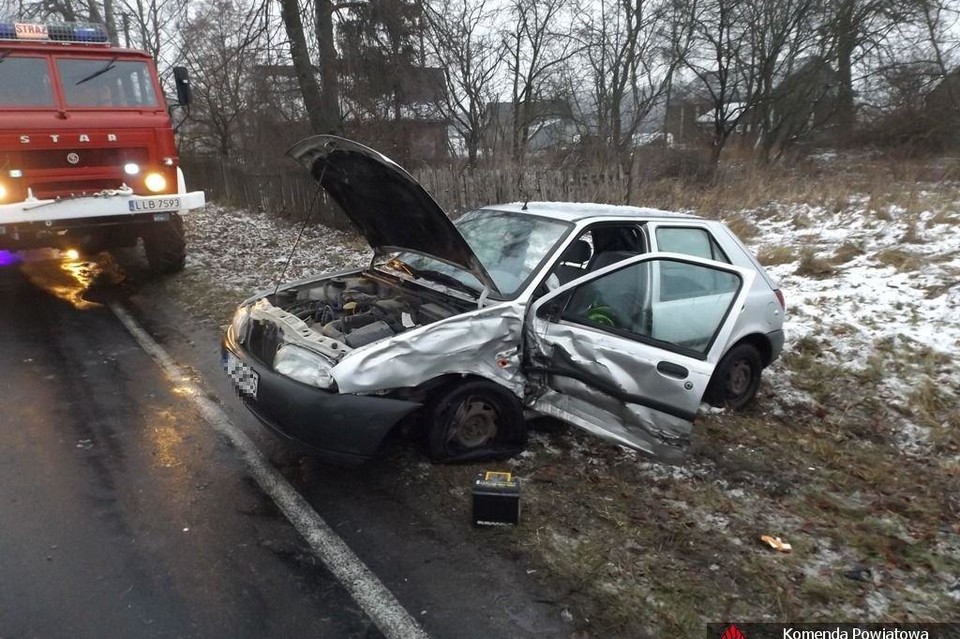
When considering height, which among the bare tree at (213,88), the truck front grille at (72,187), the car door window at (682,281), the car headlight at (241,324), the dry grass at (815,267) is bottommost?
the dry grass at (815,267)

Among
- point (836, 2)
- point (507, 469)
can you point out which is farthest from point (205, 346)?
point (836, 2)

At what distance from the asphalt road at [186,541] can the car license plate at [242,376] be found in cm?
50

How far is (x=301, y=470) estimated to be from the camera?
385cm

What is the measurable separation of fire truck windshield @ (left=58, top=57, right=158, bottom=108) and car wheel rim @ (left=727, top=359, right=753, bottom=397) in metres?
7.78

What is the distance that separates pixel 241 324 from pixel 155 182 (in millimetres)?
4844

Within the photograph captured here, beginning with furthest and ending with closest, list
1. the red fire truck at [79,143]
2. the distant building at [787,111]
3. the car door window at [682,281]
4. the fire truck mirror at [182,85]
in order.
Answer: the distant building at [787,111], the fire truck mirror at [182,85], the red fire truck at [79,143], the car door window at [682,281]

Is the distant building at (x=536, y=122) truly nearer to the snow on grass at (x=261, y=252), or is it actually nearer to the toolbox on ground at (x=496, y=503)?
the snow on grass at (x=261, y=252)

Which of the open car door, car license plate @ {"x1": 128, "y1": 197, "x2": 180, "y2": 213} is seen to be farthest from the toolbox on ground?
car license plate @ {"x1": 128, "y1": 197, "x2": 180, "y2": 213}

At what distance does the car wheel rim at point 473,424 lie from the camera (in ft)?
12.4

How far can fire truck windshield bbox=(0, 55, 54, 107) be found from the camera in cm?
727

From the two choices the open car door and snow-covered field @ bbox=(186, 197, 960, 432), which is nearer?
the open car door

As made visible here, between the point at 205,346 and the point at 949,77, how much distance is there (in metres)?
22.3

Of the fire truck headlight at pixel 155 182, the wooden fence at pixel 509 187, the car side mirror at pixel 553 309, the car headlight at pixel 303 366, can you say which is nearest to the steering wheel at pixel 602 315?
the car side mirror at pixel 553 309

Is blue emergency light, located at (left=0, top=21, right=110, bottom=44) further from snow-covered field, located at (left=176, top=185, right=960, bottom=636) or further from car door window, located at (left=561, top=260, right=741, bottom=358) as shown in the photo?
car door window, located at (left=561, top=260, right=741, bottom=358)
